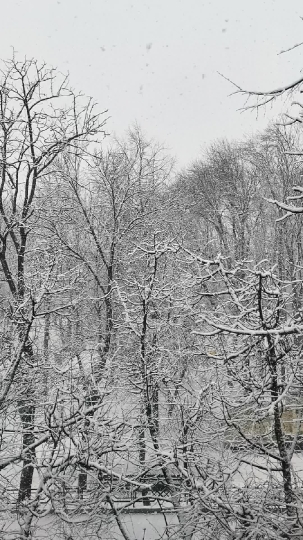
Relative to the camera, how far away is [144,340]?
1098 centimetres

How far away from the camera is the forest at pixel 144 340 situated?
6145 millimetres

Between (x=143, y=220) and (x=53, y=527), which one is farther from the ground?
(x=143, y=220)

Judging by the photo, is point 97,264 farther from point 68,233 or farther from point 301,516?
point 301,516

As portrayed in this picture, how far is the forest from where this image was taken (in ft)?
20.2

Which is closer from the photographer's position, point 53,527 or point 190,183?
point 53,527

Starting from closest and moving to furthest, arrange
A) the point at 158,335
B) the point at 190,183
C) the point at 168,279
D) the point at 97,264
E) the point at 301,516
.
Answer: the point at 301,516 → the point at 158,335 → the point at 168,279 → the point at 97,264 → the point at 190,183

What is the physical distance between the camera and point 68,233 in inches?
711

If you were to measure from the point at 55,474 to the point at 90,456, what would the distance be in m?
0.67

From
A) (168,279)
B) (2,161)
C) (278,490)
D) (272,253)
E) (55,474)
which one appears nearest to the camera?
(278,490)

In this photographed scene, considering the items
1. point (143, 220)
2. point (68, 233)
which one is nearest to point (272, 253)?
point (143, 220)

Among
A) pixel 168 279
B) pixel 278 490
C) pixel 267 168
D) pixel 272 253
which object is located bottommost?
pixel 278 490

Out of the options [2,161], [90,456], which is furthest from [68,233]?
[90,456]

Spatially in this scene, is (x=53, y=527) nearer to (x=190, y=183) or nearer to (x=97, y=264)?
(x=97, y=264)

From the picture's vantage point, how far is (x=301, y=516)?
16.9ft
